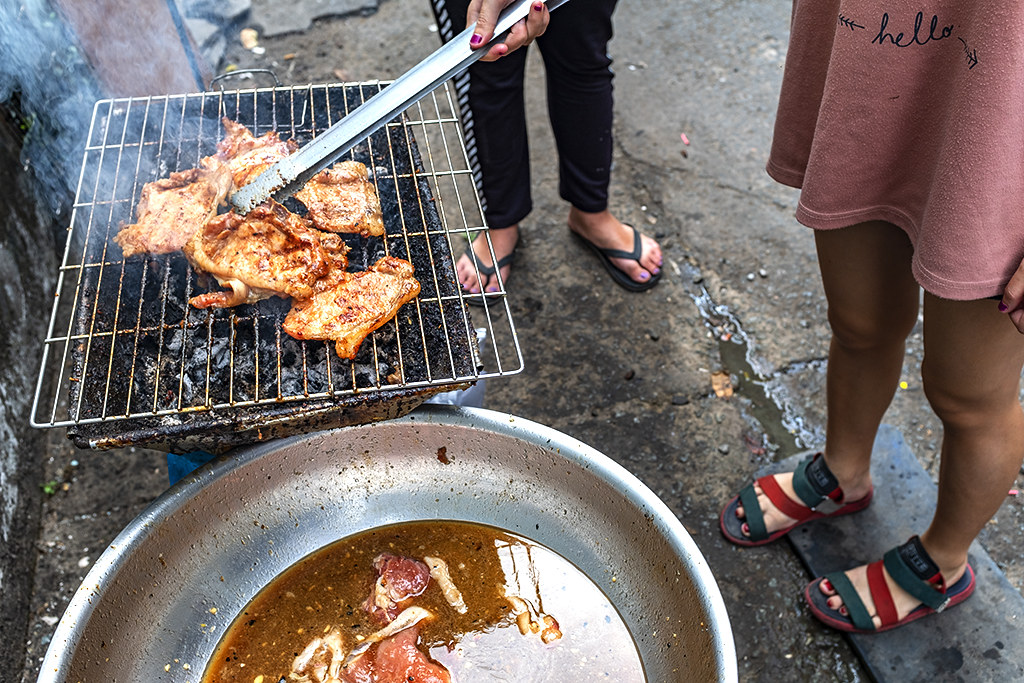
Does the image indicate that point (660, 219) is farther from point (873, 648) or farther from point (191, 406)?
point (191, 406)

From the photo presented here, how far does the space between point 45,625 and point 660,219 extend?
11.4 ft

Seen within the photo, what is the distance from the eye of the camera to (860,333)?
242cm

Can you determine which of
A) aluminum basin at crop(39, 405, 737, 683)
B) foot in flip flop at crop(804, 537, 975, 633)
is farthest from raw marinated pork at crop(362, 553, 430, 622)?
foot in flip flop at crop(804, 537, 975, 633)

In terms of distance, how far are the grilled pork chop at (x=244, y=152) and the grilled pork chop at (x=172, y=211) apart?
0.05 m

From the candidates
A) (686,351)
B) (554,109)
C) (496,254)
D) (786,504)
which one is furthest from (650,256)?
(786,504)

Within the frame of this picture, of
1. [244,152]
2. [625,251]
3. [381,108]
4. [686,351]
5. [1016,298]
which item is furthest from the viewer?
[625,251]

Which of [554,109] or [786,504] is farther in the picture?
[554,109]

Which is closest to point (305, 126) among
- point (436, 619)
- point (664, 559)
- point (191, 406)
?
point (191, 406)

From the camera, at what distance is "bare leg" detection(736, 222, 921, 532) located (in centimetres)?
221

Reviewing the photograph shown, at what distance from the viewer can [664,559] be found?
199 cm

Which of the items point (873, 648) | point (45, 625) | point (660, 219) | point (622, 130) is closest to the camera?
point (873, 648)

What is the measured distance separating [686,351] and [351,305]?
2.08m

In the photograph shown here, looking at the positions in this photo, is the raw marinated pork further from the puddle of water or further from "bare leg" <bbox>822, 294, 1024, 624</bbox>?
the puddle of water

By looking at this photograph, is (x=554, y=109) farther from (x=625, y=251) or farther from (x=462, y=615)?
(x=462, y=615)
